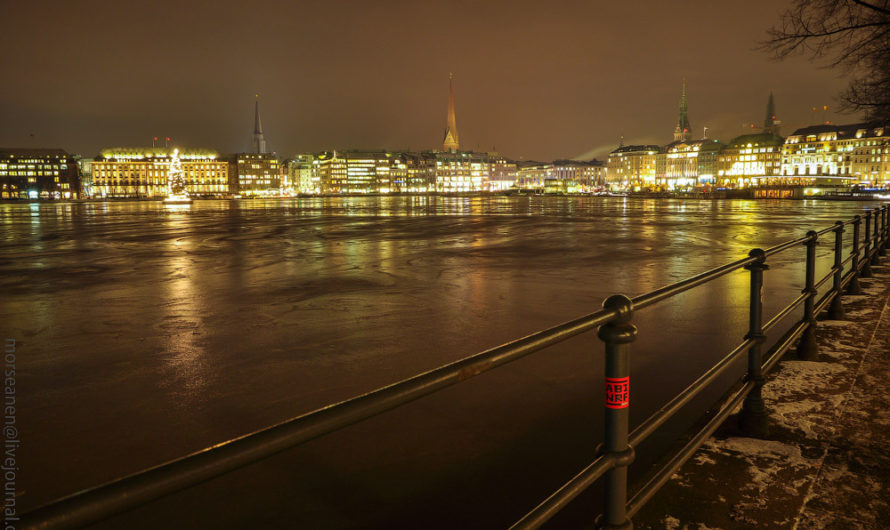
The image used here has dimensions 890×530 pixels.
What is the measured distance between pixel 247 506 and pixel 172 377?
2.87 meters

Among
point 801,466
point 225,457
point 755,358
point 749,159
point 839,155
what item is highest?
point 749,159

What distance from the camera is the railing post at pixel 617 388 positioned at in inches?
83.3

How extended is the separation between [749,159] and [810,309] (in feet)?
682

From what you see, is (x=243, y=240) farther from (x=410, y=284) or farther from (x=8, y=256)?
(x=410, y=284)

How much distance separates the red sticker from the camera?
2117 mm

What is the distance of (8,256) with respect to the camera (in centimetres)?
1881

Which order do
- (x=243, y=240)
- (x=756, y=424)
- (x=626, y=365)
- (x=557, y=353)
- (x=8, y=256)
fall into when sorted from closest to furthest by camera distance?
(x=626, y=365) < (x=756, y=424) < (x=557, y=353) < (x=8, y=256) < (x=243, y=240)

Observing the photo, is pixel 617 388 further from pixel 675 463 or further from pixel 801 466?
pixel 801 466

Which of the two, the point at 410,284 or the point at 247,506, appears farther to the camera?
the point at 410,284

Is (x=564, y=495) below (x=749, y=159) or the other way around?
below

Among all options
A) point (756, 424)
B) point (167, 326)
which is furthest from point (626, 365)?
point (167, 326)

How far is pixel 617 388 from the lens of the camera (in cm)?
212

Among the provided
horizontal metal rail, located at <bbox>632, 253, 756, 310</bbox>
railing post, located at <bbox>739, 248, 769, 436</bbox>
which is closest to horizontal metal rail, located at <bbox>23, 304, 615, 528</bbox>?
→ horizontal metal rail, located at <bbox>632, 253, 756, 310</bbox>

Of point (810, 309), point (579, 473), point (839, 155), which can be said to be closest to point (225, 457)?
point (579, 473)
